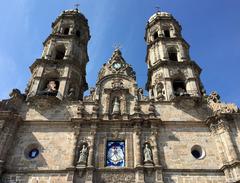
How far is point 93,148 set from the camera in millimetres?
16969

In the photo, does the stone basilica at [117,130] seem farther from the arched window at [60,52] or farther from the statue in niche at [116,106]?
the arched window at [60,52]

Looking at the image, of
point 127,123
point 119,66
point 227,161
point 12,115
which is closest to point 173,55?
point 119,66

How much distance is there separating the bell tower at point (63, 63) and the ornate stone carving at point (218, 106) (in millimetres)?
9193

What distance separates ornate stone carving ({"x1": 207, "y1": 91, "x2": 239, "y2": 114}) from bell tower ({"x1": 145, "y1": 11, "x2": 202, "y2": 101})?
3.61ft

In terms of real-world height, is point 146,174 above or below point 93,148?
below

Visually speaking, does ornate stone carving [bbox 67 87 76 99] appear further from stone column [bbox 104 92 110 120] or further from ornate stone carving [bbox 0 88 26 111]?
ornate stone carving [bbox 0 88 26 111]

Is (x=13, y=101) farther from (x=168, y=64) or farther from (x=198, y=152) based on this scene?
(x=198, y=152)

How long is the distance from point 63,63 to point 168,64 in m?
8.02

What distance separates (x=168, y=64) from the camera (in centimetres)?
2378

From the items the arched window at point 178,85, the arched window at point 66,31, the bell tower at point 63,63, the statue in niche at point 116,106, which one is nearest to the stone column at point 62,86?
the bell tower at point 63,63

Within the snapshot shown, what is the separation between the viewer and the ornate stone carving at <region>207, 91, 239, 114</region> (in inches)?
734

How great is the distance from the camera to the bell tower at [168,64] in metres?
22.0

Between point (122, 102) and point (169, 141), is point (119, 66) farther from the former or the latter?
point (169, 141)

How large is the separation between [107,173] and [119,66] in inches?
370
